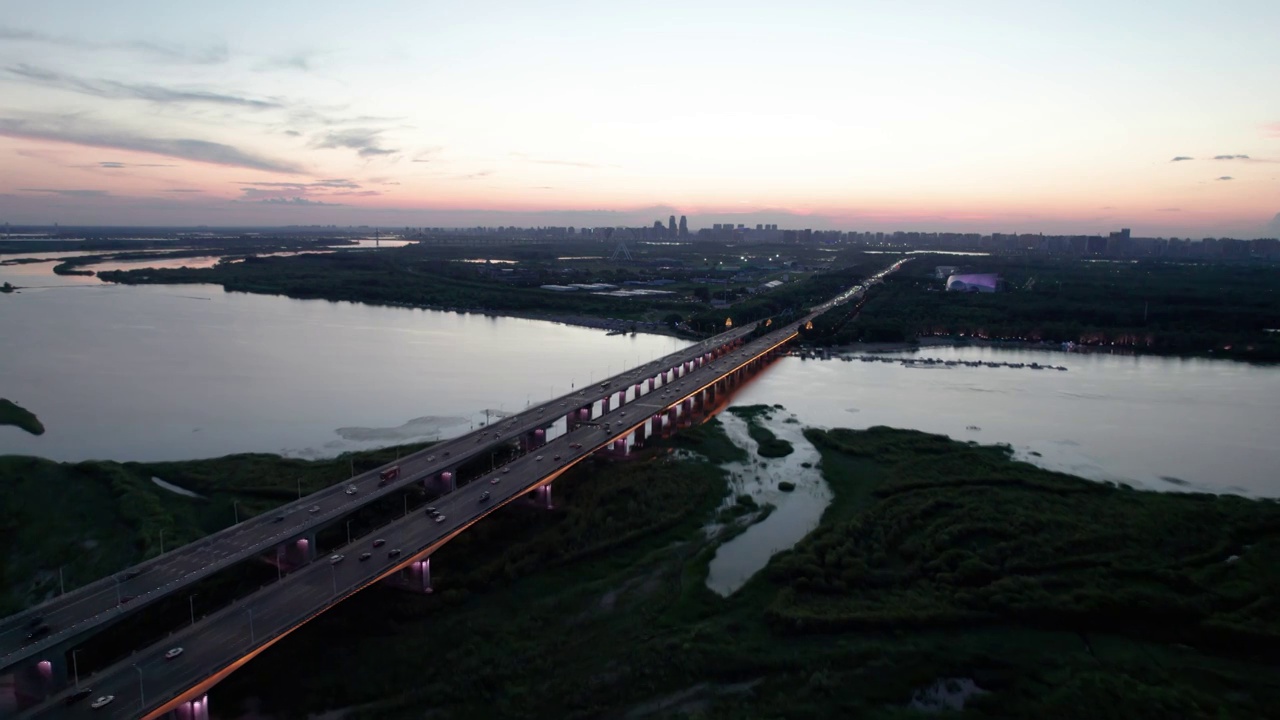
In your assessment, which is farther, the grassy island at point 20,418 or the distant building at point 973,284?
the distant building at point 973,284

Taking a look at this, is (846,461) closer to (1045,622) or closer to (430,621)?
(1045,622)

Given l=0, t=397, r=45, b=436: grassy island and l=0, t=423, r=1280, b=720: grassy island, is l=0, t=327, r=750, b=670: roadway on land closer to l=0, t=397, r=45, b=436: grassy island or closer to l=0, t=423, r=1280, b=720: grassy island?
l=0, t=423, r=1280, b=720: grassy island

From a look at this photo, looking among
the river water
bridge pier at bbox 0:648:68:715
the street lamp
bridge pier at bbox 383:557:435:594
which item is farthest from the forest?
bridge pier at bbox 0:648:68:715

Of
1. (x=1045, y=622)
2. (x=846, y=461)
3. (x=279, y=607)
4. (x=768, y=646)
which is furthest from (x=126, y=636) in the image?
(x=846, y=461)

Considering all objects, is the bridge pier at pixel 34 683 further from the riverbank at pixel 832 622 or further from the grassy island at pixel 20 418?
the grassy island at pixel 20 418

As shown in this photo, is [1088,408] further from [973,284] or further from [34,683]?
[973,284]

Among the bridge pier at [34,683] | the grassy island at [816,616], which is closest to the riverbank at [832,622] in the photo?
the grassy island at [816,616]
